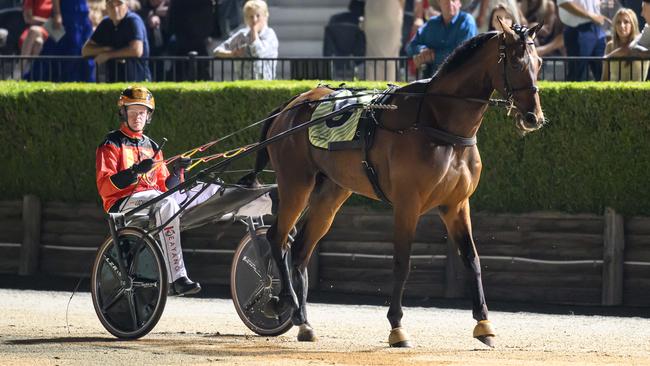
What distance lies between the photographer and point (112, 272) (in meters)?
11.9

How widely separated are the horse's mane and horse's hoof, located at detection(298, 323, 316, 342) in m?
2.06

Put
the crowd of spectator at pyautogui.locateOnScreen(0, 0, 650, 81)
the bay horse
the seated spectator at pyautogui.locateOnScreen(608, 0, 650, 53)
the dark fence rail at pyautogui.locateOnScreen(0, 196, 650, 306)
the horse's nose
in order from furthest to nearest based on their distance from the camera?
the crowd of spectator at pyautogui.locateOnScreen(0, 0, 650, 81), the seated spectator at pyautogui.locateOnScreen(608, 0, 650, 53), the dark fence rail at pyautogui.locateOnScreen(0, 196, 650, 306), the bay horse, the horse's nose

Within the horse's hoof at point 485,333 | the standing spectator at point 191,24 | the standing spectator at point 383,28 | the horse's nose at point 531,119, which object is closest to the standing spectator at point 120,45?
the standing spectator at point 191,24

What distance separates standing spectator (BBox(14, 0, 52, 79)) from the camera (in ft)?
63.6

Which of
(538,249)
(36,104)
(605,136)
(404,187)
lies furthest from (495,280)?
(36,104)

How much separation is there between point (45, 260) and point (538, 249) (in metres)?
5.15

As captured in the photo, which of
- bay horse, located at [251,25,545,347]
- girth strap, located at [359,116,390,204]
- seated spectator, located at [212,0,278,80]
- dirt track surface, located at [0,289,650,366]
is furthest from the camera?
seated spectator, located at [212,0,278,80]

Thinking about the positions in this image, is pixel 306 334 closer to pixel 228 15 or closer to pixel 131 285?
pixel 131 285

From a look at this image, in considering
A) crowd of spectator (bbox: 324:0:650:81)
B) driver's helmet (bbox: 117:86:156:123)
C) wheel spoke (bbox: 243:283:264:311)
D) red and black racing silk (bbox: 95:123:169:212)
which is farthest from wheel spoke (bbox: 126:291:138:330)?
crowd of spectator (bbox: 324:0:650:81)

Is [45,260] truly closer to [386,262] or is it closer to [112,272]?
[386,262]

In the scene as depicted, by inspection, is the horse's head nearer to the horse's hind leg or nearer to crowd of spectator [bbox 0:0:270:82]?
the horse's hind leg

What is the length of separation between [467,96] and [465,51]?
307 millimetres

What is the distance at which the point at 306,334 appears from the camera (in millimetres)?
11609

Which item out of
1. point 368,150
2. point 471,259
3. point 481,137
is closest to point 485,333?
point 471,259
